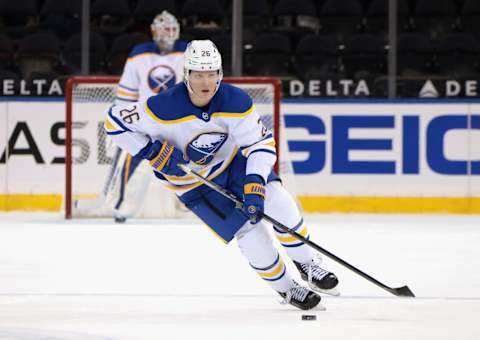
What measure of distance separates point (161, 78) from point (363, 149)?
158 centimetres

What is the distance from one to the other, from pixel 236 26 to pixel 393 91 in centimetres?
121

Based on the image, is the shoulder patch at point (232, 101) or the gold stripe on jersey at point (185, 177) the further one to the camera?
the gold stripe on jersey at point (185, 177)

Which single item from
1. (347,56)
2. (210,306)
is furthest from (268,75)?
(210,306)

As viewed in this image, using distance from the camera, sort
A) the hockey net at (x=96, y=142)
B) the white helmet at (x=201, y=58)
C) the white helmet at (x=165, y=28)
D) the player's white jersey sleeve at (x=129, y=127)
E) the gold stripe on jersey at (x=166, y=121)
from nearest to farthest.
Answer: the white helmet at (x=201, y=58) → the gold stripe on jersey at (x=166, y=121) → the player's white jersey sleeve at (x=129, y=127) → the white helmet at (x=165, y=28) → the hockey net at (x=96, y=142)

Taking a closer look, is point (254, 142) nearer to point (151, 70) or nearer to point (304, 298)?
point (304, 298)

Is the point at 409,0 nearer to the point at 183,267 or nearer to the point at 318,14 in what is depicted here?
the point at 318,14

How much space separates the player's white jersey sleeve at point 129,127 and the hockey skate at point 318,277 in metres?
0.73

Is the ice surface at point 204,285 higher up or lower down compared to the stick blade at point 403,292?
lower down

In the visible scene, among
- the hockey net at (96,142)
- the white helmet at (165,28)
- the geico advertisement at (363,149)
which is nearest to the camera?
the white helmet at (165,28)

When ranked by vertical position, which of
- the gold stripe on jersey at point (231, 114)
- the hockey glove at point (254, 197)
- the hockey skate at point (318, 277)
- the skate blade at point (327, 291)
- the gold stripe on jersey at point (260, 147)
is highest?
the gold stripe on jersey at point (231, 114)

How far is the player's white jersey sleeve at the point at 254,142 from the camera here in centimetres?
387

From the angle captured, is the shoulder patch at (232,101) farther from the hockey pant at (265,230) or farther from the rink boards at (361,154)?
the rink boards at (361,154)

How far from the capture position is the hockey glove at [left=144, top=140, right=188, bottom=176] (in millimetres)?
3986

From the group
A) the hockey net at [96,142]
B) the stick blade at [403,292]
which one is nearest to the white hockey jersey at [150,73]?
the hockey net at [96,142]
